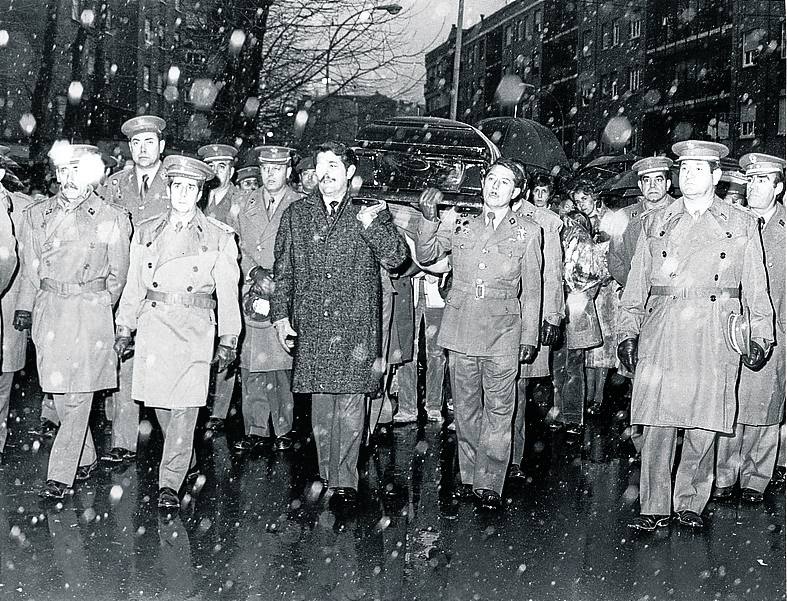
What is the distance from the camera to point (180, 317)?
20.9ft

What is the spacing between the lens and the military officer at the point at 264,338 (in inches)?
329

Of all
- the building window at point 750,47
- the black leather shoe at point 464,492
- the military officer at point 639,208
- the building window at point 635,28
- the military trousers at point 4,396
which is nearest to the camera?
the black leather shoe at point 464,492

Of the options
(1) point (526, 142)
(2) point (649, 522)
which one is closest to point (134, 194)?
(2) point (649, 522)

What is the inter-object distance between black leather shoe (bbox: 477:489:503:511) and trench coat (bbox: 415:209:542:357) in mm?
852

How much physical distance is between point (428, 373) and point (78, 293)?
398cm

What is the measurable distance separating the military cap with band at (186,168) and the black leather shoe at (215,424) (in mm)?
2936

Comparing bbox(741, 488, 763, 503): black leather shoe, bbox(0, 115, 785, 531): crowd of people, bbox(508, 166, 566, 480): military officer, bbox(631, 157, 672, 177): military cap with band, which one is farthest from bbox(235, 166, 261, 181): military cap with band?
bbox(741, 488, 763, 503): black leather shoe

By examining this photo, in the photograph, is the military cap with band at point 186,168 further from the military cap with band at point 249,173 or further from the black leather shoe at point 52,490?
the military cap with band at point 249,173

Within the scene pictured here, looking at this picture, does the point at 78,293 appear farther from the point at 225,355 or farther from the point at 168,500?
the point at 168,500

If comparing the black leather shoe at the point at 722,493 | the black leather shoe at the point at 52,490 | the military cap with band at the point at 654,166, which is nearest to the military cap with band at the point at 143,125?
the black leather shoe at the point at 52,490

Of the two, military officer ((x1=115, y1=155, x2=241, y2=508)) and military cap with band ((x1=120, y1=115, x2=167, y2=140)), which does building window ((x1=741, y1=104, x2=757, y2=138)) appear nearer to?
military cap with band ((x1=120, y1=115, x2=167, y2=140))

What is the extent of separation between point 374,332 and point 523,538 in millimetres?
1598

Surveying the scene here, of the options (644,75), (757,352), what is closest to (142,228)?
(757,352)

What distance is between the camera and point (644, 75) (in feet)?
152
